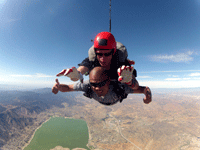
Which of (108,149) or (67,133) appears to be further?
(67,133)

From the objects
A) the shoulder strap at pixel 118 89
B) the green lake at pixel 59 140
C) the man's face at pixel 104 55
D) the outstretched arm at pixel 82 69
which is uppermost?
the man's face at pixel 104 55

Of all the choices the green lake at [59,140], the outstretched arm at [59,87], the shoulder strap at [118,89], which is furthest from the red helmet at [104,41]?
the green lake at [59,140]

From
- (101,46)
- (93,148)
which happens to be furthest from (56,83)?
(93,148)

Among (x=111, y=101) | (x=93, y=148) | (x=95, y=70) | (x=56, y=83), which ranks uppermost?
(x=95, y=70)

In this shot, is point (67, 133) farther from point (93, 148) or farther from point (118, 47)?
point (118, 47)

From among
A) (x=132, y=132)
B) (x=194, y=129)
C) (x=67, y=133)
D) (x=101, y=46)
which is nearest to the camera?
(x=101, y=46)

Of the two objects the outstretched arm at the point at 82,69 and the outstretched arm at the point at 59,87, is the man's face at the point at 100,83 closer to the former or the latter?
the outstretched arm at the point at 82,69

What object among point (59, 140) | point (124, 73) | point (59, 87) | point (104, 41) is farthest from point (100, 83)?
point (59, 140)

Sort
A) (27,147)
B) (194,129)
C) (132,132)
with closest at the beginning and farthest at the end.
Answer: (27,147) → (132,132) → (194,129)
